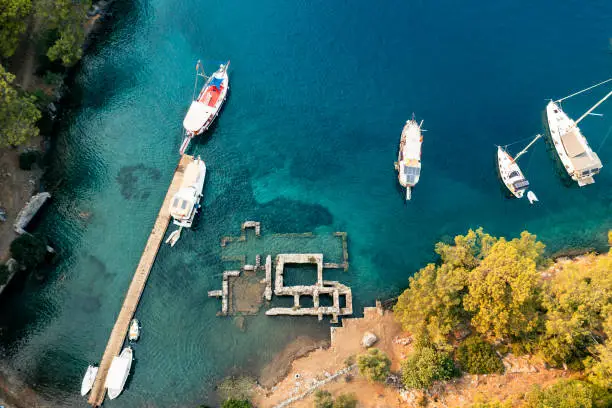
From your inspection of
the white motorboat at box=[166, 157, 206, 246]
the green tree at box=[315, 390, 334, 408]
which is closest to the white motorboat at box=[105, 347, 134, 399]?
the white motorboat at box=[166, 157, 206, 246]

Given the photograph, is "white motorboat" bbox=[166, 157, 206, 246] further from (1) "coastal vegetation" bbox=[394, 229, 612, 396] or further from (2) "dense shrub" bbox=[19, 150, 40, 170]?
(1) "coastal vegetation" bbox=[394, 229, 612, 396]

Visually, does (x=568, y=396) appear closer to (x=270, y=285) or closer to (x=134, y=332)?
(x=270, y=285)

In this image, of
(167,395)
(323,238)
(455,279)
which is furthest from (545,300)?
(167,395)

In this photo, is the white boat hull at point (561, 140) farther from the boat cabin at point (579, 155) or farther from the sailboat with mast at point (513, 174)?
the sailboat with mast at point (513, 174)

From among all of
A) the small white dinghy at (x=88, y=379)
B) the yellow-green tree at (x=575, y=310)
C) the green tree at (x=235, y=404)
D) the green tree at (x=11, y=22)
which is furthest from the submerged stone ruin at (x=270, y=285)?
the green tree at (x=11, y=22)

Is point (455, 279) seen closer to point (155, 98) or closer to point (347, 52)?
point (347, 52)
